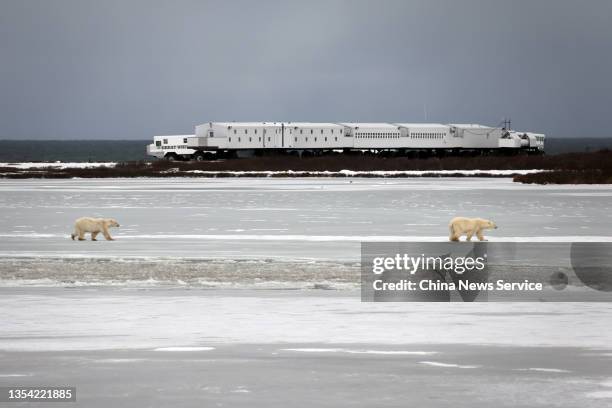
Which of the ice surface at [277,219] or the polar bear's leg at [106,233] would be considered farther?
the polar bear's leg at [106,233]

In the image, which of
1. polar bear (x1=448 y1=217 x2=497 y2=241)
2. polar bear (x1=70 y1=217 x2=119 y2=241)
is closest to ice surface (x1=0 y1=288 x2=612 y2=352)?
polar bear (x1=448 y1=217 x2=497 y2=241)

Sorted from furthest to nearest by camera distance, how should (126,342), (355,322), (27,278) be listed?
(27,278) < (355,322) < (126,342)

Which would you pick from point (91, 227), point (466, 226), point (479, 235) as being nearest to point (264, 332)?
point (466, 226)

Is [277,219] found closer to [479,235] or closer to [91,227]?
[91,227]

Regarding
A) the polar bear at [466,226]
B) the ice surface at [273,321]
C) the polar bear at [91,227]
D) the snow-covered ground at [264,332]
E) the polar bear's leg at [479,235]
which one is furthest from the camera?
the polar bear at [91,227]

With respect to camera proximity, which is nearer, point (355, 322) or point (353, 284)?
point (355, 322)

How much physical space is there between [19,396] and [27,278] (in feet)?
22.7

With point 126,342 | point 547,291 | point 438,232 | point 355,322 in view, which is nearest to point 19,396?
point 126,342

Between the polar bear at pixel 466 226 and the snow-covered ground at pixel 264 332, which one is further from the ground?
the polar bear at pixel 466 226

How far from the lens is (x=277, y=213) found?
26.7 metres

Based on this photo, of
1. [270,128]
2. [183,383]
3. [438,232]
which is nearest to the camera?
[183,383]

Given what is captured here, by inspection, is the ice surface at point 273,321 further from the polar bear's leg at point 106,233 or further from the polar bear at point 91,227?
the polar bear's leg at point 106,233

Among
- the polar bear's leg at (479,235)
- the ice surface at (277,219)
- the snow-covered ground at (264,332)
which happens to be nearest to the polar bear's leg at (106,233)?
the snow-covered ground at (264,332)

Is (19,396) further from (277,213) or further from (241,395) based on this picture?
→ (277,213)
